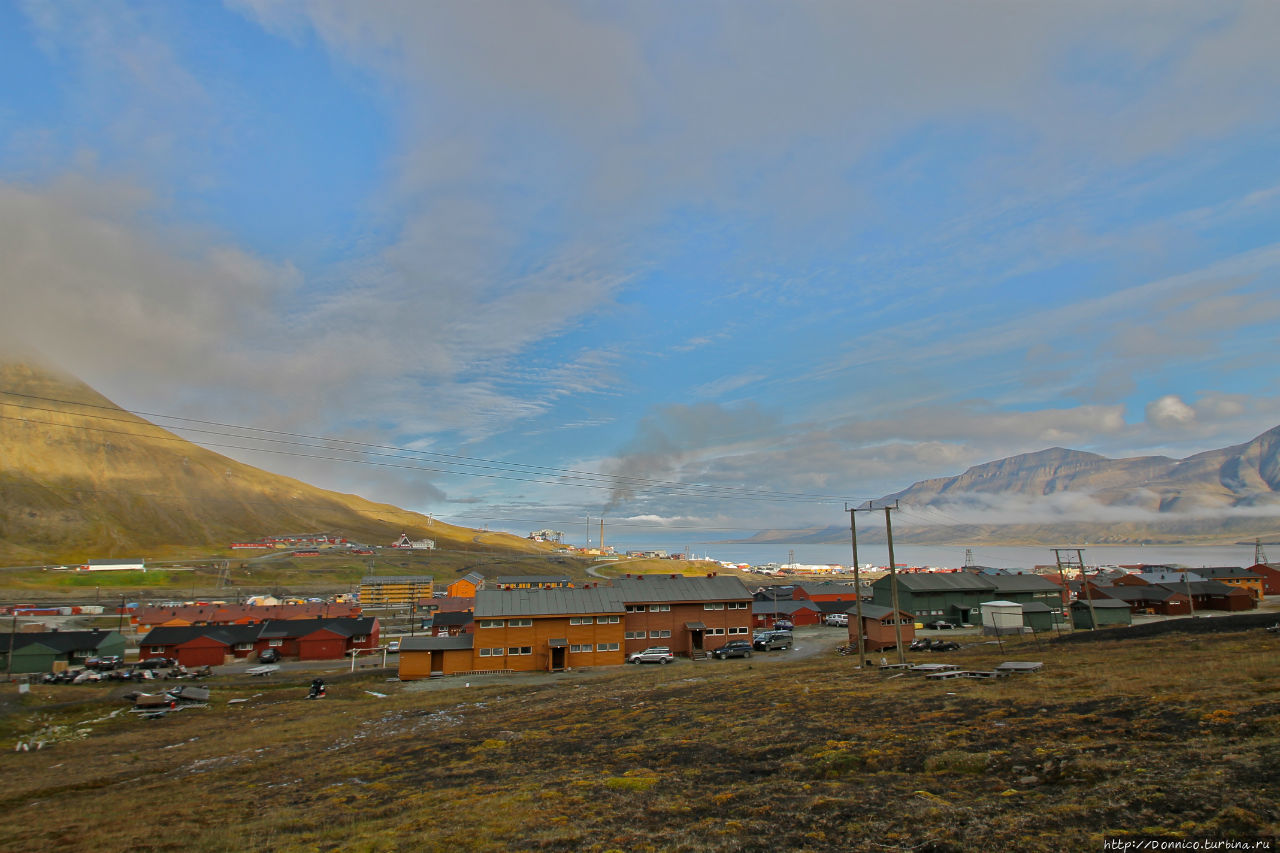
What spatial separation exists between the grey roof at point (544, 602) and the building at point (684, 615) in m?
Answer: 2.89

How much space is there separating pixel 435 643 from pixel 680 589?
87.1 feet

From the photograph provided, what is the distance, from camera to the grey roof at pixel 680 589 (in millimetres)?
70125

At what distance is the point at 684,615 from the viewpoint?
70312 millimetres

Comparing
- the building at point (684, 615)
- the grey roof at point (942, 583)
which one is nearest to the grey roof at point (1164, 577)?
the grey roof at point (942, 583)

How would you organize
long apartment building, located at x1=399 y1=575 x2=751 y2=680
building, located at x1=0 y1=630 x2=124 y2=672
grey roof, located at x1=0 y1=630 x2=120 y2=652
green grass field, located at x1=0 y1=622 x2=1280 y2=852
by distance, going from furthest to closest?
grey roof, located at x1=0 y1=630 x2=120 y2=652
building, located at x1=0 y1=630 x2=124 y2=672
long apartment building, located at x1=399 y1=575 x2=751 y2=680
green grass field, located at x1=0 y1=622 x2=1280 y2=852

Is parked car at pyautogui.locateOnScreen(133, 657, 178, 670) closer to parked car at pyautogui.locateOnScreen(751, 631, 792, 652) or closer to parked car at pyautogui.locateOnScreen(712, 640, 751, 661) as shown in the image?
parked car at pyautogui.locateOnScreen(712, 640, 751, 661)

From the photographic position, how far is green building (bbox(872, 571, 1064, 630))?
82.1 meters

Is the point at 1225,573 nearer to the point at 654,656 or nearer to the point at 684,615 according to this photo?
the point at 684,615

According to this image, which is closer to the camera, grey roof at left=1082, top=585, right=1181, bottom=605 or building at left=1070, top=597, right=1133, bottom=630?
building at left=1070, top=597, right=1133, bottom=630

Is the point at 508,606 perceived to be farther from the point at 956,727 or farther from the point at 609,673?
the point at 956,727

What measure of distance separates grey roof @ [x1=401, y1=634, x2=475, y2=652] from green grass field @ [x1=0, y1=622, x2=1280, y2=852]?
66.4 ft

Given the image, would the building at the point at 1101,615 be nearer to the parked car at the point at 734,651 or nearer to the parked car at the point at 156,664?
the parked car at the point at 734,651

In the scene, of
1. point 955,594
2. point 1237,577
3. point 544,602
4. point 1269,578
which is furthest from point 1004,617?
point 1269,578

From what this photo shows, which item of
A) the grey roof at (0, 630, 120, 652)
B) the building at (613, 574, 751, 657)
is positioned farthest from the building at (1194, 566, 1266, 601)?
the grey roof at (0, 630, 120, 652)
